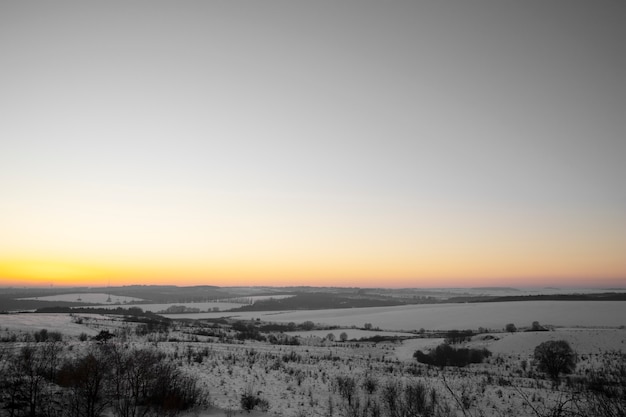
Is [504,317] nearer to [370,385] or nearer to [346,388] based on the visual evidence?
[370,385]

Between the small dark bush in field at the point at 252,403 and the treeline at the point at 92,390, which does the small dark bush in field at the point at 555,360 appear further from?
the treeline at the point at 92,390

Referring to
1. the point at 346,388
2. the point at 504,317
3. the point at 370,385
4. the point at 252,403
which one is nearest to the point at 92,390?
the point at 252,403

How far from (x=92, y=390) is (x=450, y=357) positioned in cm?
3533


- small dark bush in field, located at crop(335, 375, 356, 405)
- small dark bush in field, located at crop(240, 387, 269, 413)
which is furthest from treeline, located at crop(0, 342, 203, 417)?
small dark bush in field, located at crop(335, 375, 356, 405)

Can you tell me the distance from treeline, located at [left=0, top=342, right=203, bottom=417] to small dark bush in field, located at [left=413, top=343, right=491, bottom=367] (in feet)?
95.7

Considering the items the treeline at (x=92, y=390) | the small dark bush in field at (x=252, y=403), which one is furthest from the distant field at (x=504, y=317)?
the treeline at (x=92, y=390)

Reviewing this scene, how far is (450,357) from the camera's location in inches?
1494

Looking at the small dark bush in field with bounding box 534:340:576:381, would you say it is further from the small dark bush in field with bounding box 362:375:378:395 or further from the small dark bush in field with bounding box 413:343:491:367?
the small dark bush in field with bounding box 362:375:378:395

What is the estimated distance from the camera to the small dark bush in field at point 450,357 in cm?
3673

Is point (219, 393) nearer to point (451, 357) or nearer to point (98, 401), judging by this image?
point (98, 401)

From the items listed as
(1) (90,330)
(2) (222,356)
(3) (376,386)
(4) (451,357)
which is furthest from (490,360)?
(1) (90,330)

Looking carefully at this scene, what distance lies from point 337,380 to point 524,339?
123 feet

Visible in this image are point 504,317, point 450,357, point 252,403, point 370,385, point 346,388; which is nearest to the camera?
point 252,403

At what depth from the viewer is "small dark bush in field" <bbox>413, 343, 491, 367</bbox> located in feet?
120
